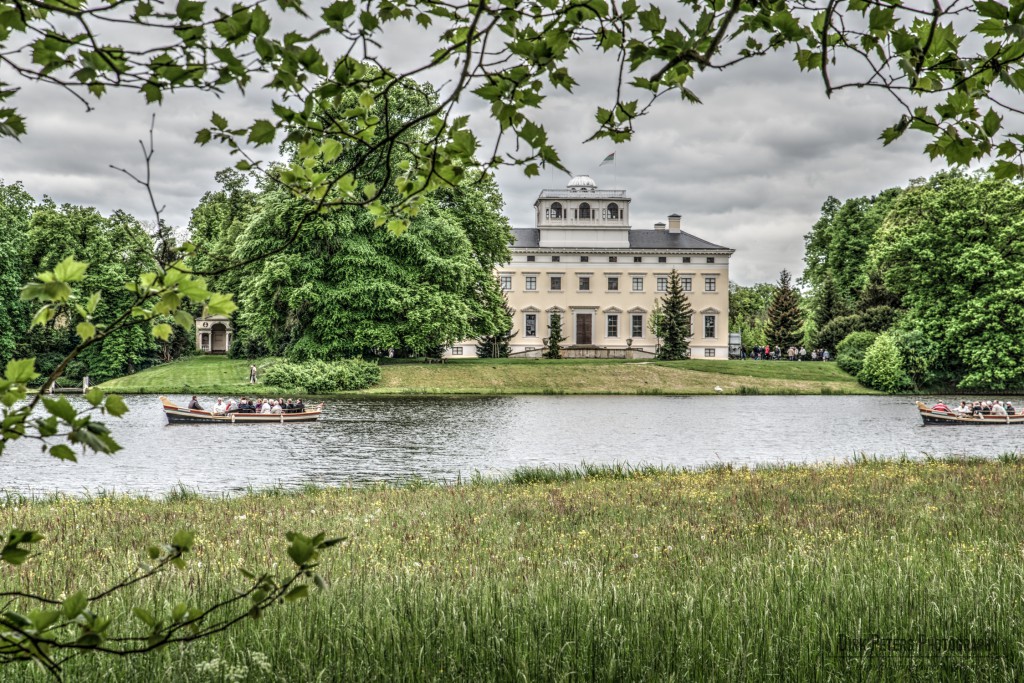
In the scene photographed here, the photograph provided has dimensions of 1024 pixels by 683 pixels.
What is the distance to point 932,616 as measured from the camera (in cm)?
486

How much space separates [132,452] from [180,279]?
2190 cm

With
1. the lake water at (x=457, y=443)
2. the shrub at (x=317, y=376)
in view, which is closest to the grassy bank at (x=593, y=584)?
the lake water at (x=457, y=443)

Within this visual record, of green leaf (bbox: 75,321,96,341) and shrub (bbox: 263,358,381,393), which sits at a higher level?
green leaf (bbox: 75,321,96,341)

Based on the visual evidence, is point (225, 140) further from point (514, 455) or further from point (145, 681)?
point (514, 455)

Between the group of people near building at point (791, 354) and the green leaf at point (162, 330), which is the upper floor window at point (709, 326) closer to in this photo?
the group of people near building at point (791, 354)

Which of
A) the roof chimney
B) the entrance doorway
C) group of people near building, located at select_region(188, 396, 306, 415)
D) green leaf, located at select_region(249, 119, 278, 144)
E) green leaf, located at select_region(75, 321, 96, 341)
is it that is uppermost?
the roof chimney

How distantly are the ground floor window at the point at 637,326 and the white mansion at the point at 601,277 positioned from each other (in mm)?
98

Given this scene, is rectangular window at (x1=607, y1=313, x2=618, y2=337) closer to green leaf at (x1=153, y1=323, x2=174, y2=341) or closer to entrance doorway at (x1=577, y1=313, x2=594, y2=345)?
entrance doorway at (x1=577, y1=313, x2=594, y2=345)

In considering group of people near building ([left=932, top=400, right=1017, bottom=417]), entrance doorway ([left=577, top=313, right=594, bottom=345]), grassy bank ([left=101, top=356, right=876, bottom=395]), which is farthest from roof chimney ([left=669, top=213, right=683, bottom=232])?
group of people near building ([left=932, top=400, right=1017, bottom=417])

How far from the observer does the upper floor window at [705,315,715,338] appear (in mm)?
76125

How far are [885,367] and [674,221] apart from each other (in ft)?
108

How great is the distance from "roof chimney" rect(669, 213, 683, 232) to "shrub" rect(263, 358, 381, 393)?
146 ft

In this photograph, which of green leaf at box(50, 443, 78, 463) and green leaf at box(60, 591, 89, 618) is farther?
green leaf at box(60, 591, 89, 618)

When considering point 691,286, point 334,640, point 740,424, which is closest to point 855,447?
point 740,424
